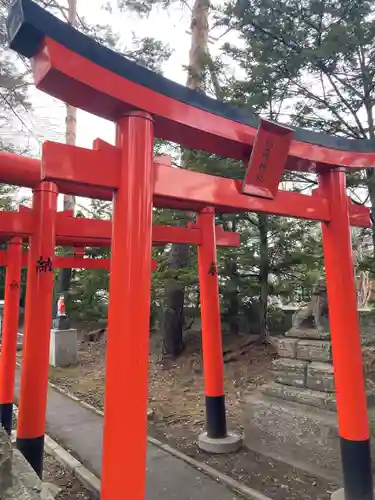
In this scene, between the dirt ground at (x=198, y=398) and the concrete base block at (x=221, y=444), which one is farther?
the concrete base block at (x=221, y=444)

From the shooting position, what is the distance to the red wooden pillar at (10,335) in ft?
19.2

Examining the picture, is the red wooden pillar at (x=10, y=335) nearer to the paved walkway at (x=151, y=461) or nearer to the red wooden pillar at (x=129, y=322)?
the paved walkway at (x=151, y=461)

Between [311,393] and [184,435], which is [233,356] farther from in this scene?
[311,393]

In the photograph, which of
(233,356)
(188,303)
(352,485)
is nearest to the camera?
(352,485)

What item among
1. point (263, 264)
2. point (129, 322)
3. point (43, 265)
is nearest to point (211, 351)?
point (43, 265)

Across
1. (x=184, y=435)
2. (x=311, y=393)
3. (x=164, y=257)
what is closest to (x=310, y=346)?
(x=311, y=393)

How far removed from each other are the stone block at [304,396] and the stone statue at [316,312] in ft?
2.50

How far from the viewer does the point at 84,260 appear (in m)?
8.51

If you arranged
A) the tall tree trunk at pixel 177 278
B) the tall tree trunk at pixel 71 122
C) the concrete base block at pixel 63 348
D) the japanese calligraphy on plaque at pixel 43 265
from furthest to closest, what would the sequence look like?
1. the tall tree trunk at pixel 71 122
2. the concrete base block at pixel 63 348
3. the tall tree trunk at pixel 177 278
4. the japanese calligraphy on plaque at pixel 43 265

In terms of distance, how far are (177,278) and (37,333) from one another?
5.29 metres

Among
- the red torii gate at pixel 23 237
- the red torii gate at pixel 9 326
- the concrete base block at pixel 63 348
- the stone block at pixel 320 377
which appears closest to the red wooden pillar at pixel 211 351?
the red torii gate at pixel 23 237

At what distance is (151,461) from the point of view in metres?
4.95

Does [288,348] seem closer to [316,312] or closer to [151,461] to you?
[316,312]

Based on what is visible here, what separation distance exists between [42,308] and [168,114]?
2.55 meters
